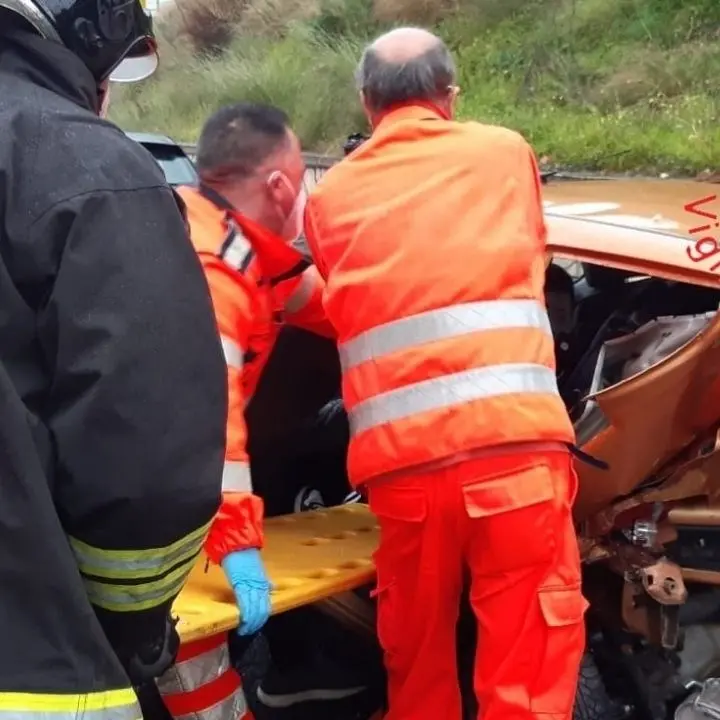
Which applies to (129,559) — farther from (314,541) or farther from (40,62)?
(314,541)

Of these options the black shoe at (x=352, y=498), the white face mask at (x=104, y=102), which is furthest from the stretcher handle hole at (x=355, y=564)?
A: the white face mask at (x=104, y=102)

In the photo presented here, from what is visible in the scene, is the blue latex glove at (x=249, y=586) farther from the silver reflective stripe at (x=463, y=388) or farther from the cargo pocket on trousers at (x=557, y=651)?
the cargo pocket on trousers at (x=557, y=651)

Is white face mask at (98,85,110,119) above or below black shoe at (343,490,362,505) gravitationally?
above

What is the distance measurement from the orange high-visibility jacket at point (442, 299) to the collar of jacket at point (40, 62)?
3.29 feet

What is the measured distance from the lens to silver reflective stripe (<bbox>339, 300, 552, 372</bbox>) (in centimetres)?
249

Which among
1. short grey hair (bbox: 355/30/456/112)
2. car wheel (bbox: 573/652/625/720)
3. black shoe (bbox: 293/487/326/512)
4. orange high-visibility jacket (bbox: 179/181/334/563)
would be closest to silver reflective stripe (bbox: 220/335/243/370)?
orange high-visibility jacket (bbox: 179/181/334/563)

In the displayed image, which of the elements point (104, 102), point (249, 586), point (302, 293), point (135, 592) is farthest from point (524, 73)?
point (135, 592)

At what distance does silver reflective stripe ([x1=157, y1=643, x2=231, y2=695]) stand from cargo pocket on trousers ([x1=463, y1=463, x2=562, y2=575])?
644 mm

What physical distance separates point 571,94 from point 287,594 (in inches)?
397

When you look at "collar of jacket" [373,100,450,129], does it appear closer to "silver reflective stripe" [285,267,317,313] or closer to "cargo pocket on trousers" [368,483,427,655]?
"silver reflective stripe" [285,267,317,313]

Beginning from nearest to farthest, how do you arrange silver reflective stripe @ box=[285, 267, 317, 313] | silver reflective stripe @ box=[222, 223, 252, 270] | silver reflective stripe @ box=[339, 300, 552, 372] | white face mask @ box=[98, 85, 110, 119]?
1. white face mask @ box=[98, 85, 110, 119]
2. silver reflective stripe @ box=[339, 300, 552, 372]
3. silver reflective stripe @ box=[222, 223, 252, 270]
4. silver reflective stripe @ box=[285, 267, 317, 313]

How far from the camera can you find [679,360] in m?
2.47

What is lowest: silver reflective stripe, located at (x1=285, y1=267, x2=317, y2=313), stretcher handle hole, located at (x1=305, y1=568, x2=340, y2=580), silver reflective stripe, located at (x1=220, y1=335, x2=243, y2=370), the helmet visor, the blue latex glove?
stretcher handle hole, located at (x1=305, y1=568, x2=340, y2=580)

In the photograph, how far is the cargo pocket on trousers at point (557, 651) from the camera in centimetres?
252
